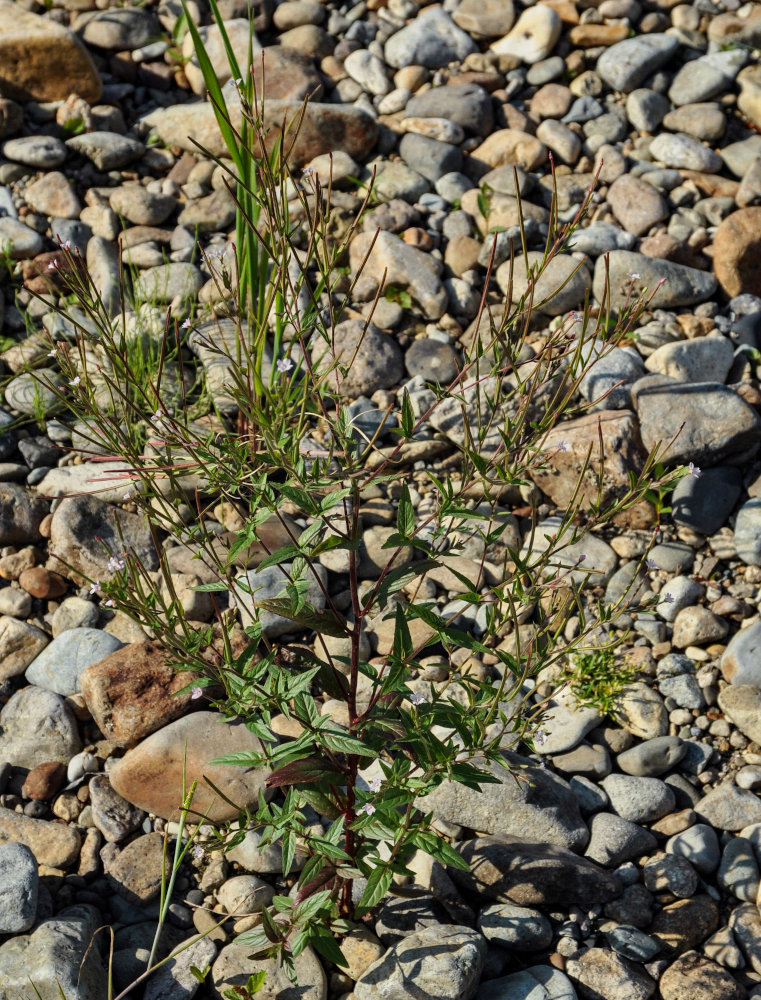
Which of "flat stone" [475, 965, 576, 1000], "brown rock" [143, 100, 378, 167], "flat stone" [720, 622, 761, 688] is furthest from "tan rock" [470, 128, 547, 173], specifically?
"flat stone" [475, 965, 576, 1000]

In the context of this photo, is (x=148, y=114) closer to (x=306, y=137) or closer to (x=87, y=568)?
(x=306, y=137)

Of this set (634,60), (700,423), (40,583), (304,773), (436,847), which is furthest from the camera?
(634,60)

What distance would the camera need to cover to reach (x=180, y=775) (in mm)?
3316

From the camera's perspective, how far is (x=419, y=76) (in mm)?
5883

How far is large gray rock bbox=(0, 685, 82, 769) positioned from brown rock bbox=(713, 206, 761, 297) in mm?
3682

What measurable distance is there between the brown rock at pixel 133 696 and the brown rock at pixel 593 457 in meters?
1.72

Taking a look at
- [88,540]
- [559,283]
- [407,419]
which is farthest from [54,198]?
[407,419]

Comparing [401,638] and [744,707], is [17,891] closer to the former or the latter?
[401,638]

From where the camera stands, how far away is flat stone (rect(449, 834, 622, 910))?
10.1 feet

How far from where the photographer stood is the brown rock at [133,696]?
349 cm

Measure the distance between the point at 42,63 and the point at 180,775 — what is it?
442 cm

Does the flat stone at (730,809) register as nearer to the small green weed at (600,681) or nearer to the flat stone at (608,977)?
the small green weed at (600,681)

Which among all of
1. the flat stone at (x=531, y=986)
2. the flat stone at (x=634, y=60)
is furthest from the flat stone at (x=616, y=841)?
the flat stone at (x=634, y=60)

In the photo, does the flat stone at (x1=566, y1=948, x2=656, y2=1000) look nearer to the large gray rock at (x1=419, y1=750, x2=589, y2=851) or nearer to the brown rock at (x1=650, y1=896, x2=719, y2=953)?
the brown rock at (x1=650, y1=896, x2=719, y2=953)
